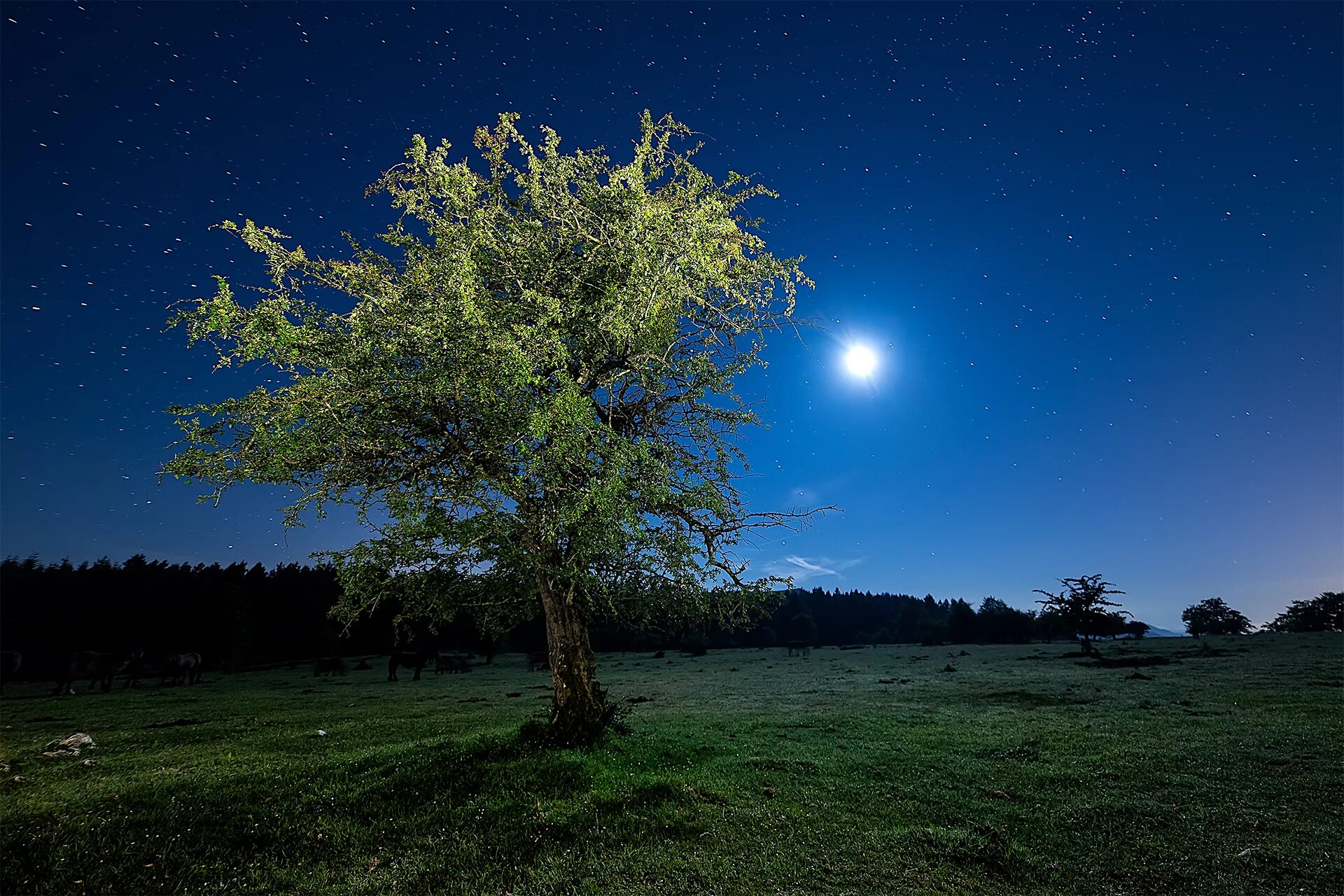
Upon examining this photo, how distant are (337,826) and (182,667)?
52058 mm

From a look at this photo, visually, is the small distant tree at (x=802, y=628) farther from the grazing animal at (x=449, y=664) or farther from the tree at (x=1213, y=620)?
the grazing animal at (x=449, y=664)

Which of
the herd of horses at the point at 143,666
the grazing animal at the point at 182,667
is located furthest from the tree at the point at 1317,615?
Result: the grazing animal at the point at 182,667

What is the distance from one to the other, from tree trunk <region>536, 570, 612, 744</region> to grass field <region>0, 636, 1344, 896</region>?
3.68 feet

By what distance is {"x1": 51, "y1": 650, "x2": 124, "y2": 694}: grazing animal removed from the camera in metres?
37.7

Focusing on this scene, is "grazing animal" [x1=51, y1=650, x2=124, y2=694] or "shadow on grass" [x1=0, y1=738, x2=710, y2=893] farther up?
"shadow on grass" [x1=0, y1=738, x2=710, y2=893]

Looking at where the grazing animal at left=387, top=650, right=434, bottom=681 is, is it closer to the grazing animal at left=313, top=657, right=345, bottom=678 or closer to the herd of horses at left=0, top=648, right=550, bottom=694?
the herd of horses at left=0, top=648, right=550, bottom=694

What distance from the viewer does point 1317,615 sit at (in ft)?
341

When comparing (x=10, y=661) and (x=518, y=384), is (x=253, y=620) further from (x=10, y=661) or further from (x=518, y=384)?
(x=518, y=384)

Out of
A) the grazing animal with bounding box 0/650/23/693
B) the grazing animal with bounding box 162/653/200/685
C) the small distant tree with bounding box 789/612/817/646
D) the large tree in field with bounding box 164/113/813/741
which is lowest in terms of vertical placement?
the small distant tree with bounding box 789/612/817/646

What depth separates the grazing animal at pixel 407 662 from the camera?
162 ft

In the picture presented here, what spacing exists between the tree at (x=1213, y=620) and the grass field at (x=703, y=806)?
119 metres

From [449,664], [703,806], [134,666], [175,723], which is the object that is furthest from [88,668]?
[703,806]

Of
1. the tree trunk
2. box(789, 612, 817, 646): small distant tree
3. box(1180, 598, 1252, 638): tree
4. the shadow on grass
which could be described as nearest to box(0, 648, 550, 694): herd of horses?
the tree trunk

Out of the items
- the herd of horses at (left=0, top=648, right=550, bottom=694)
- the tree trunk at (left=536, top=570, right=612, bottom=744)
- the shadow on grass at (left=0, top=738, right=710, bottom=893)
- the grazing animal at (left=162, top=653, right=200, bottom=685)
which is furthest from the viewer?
the grazing animal at (left=162, top=653, right=200, bottom=685)
